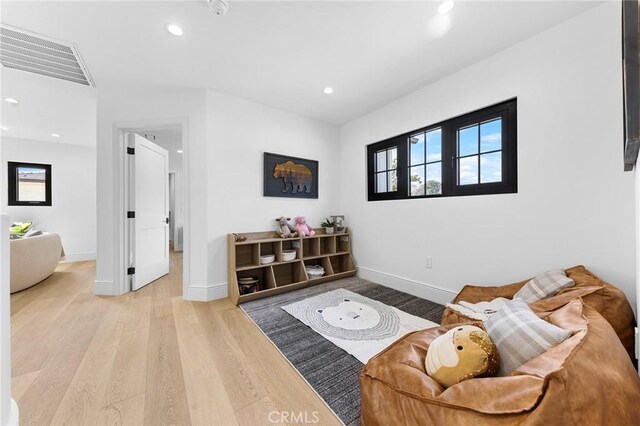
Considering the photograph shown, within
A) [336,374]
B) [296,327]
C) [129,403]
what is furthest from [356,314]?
[129,403]

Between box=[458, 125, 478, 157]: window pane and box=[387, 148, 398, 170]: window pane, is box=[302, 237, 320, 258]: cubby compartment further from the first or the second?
box=[458, 125, 478, 157]: window pane

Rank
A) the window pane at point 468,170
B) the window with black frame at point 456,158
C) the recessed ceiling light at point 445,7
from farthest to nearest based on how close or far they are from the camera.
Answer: the window pane at point 468,170, the window with black frame at point 456,158, the recessed ceiling light at point 445,7

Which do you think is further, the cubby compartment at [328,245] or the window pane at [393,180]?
the cubby compartment at [328,245]

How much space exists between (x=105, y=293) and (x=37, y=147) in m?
3.90

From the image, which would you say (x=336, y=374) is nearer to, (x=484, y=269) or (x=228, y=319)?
(x=228, y=319)

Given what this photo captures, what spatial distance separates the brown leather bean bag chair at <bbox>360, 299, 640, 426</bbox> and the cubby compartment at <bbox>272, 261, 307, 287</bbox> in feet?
6.97

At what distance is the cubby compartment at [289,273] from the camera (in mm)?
3046

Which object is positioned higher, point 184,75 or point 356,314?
point 184,75

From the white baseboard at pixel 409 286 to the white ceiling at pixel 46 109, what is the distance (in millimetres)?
3992

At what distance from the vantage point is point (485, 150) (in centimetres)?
219

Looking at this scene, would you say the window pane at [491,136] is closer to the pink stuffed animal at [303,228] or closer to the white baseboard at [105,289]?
the pink stuffed animal at [303,228]

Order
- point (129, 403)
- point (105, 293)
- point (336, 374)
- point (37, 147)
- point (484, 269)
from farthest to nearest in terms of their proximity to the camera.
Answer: point (37, 147) → point (105, 293) → point (484, 269) → point (336, 374) → point (129, 403)

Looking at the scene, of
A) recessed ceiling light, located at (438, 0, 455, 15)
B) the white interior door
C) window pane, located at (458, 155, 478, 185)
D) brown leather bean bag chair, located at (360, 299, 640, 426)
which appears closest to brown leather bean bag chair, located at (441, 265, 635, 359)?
brown leather bean bag chair, located at (360, 299, 640, 426)

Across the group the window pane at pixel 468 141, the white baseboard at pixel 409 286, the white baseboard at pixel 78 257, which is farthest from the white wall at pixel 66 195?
the window pane at pixel 468 141
